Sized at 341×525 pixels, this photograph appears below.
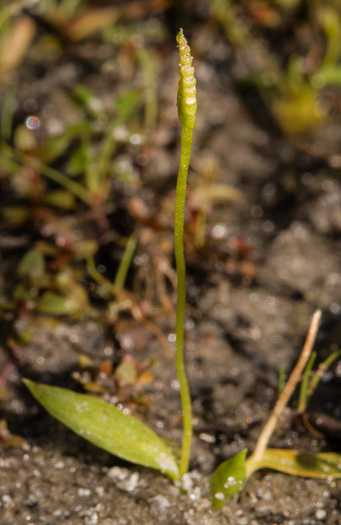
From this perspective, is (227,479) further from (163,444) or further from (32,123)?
(32,123)

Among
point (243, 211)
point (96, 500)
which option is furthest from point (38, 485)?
point (243, 211)

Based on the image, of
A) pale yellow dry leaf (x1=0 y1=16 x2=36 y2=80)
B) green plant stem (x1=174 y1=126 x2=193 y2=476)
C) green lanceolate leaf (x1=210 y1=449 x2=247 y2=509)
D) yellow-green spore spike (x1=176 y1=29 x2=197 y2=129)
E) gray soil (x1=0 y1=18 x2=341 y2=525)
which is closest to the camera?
yellow-green spore spike (x1=176 y1=29 x2=197 y2=129)

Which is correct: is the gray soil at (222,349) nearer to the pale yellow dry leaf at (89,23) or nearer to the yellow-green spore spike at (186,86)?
the pale yellow dry leaf at (89,23)

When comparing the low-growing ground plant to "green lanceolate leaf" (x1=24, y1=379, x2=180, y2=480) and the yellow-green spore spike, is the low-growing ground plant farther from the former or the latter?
the yellow-green spore spike

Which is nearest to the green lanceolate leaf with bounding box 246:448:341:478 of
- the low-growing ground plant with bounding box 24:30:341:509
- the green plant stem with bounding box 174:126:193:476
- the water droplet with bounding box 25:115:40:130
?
the low-growing ground plant with bounding box 24:30:341:509

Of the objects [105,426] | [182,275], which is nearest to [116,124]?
[182,275]

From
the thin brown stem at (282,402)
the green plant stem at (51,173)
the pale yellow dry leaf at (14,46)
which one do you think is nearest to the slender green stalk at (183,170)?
the thin brown stem at (282,402)
